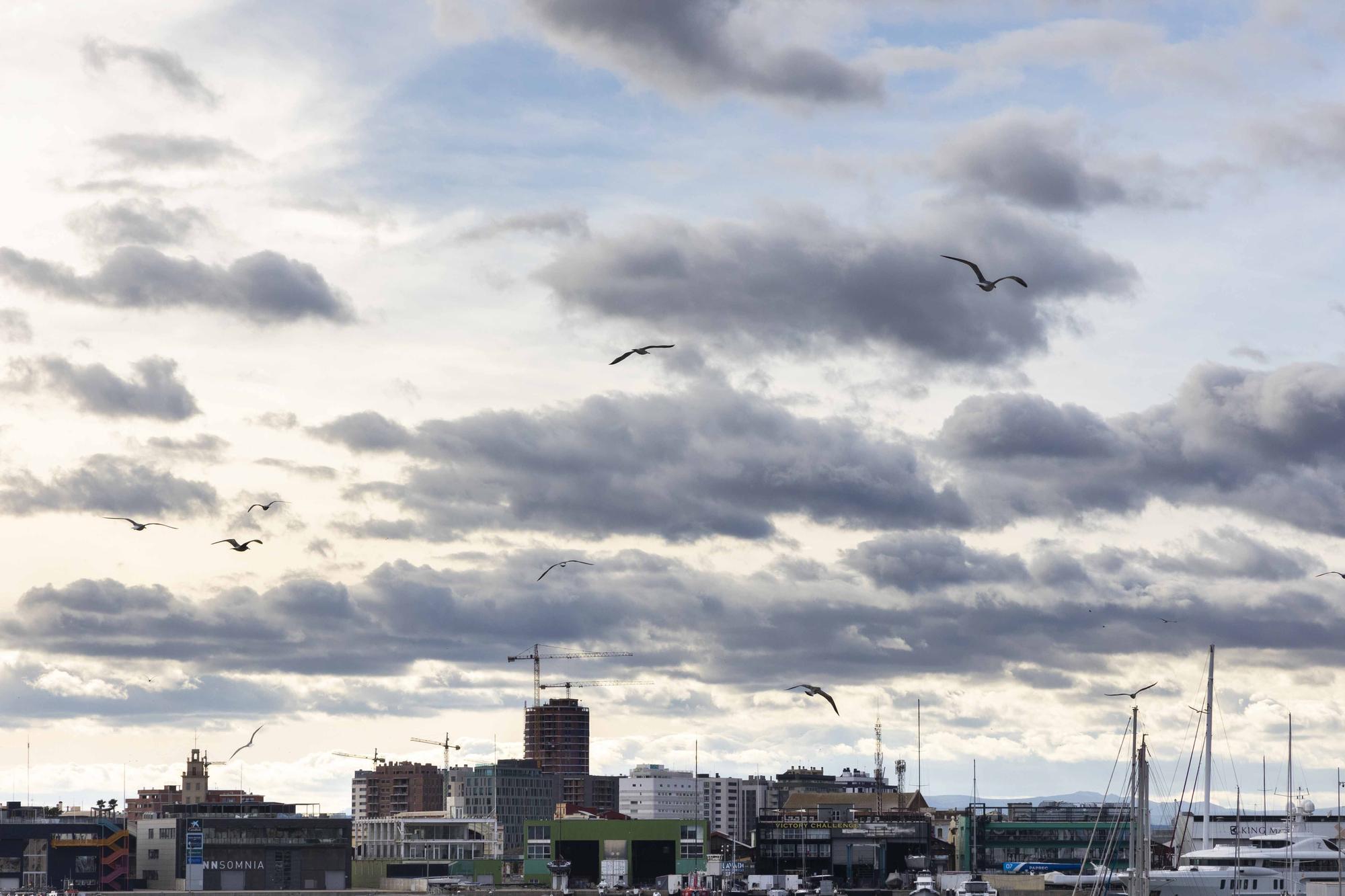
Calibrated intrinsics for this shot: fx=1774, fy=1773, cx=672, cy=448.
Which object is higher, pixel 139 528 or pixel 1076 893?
pixel 139 528

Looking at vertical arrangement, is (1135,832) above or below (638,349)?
below

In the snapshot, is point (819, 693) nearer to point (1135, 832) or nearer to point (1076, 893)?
point (1135, 832)

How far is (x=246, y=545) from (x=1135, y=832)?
93.1 meters

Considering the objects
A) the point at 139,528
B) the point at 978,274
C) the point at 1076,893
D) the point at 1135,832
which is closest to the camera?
the point at 978,274

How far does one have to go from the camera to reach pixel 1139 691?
196 metres

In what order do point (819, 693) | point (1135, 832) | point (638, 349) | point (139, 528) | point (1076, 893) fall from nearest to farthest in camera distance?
point (638, 349)
point (139, 528)
point (819, 693)
point (1135, 832)
point (1076, 893)

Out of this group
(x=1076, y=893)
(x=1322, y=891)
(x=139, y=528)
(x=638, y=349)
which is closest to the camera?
(x=638, y=349)

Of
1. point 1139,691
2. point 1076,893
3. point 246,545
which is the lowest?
point 1076,893

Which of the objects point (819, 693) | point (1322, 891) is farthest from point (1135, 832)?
point (819, 693)

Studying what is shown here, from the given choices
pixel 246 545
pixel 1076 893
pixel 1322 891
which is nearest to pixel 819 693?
pixel 246 545

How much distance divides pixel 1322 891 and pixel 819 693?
2163 inches

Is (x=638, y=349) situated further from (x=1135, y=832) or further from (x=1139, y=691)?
(x=1139, y=691)

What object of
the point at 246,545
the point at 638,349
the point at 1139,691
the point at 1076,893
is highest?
the point at 638,349

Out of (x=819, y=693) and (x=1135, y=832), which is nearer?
(x=819, y=693)
